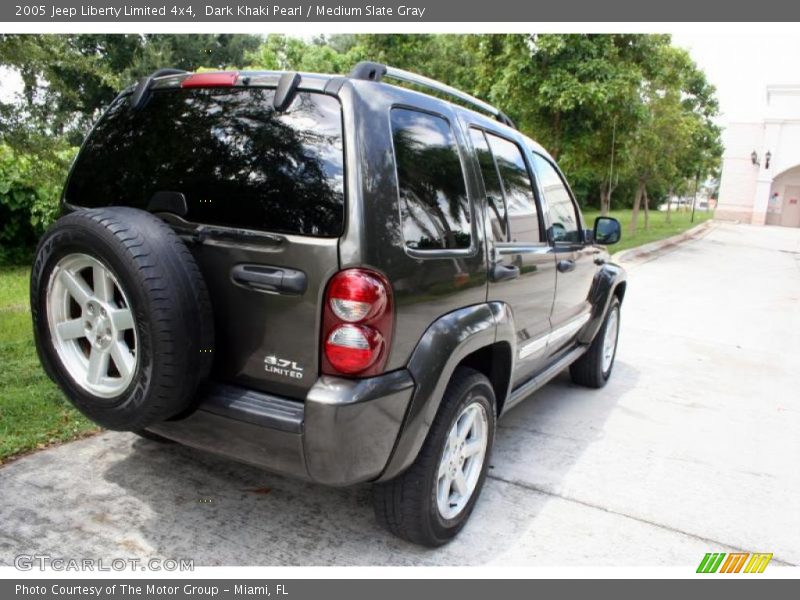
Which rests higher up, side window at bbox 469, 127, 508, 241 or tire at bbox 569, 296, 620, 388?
side window at bbox 469, 127, 508, 241

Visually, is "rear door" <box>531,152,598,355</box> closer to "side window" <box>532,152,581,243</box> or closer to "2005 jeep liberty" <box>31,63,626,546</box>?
"side window" <box>532,152,581,243</box>

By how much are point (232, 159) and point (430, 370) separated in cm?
115

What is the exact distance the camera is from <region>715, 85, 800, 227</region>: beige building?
36.7m

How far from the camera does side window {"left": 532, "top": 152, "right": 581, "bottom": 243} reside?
3.89m

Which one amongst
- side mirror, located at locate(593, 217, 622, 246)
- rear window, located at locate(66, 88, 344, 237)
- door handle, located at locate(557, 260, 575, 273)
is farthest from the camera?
side mirror, located at locate(593, 217, 622, 246)

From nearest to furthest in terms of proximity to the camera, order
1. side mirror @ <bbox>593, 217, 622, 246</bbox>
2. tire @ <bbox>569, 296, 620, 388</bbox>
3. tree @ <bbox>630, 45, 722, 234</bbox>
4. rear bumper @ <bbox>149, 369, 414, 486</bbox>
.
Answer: rear bumper @ <bbox>149, 369, 414, 486</bbox>, side mirror @ <bbox>593, 217, 622, 246</bbox>, tire @ <bbox>569, 296, 620, 388</bbox>, tree @ <bbox>630, 45, 722, 234</bbox>

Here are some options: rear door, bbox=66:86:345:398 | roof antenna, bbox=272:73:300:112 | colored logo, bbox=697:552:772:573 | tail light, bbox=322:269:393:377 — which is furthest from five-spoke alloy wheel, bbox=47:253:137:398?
colored logo, bbox=697:552:772:573

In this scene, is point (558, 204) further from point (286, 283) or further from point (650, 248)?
point (650, 248)

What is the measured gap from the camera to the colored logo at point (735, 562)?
9.14 ft

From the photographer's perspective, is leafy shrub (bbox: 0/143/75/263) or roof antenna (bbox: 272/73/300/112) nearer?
roof antenna (bbox: 272/73/300/112)

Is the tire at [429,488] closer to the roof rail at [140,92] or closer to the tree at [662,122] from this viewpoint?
the roof rail at [140,92]

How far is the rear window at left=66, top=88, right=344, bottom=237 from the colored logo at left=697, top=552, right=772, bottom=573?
89.9 inches

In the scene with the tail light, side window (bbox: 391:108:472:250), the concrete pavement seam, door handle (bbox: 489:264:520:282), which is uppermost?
side window (bbox: 391:108:472:250)

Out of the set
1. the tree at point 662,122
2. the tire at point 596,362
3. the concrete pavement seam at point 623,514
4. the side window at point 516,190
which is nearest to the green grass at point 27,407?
the concrete pavement seam at point 623,514
